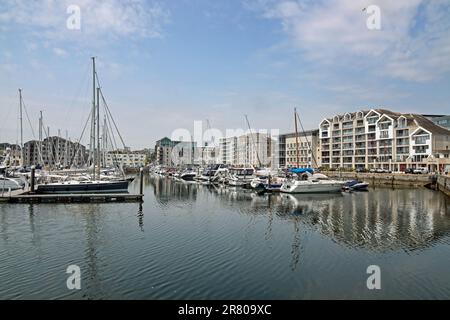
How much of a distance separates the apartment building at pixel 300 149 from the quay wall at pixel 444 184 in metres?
54.5

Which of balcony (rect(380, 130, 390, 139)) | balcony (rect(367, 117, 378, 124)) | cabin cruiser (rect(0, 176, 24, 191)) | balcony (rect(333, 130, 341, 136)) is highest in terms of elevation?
balcony (rect(367, 117, 378, 124))

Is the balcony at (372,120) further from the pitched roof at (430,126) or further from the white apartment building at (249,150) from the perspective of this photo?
the white apartment building at (249,150)

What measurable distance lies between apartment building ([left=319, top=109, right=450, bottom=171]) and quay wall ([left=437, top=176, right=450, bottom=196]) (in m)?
20.0

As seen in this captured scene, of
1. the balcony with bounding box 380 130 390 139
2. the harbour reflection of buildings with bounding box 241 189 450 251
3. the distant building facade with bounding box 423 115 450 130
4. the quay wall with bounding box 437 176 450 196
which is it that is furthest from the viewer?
the balcony with bounding box 380 130 390 139

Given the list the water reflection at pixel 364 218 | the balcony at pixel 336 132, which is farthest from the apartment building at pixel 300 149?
the water reflection at pixel 364 218

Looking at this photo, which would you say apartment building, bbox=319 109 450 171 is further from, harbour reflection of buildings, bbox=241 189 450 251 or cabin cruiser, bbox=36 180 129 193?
cabin cruiser, bbox=36 180 129 193

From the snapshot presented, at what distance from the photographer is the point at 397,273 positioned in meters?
15.7

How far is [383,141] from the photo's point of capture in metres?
93.7

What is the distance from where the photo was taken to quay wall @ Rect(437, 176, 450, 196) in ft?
164

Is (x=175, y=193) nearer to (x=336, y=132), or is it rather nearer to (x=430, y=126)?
(x=430, y=126)

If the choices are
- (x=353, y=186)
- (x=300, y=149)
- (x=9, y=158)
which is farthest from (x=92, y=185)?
→ (x=300, y=149)

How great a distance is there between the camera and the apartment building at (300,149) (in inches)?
4675

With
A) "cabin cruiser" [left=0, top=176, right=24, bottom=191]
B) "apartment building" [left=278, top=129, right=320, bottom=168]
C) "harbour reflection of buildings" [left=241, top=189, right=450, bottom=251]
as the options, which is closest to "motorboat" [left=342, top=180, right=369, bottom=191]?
"harbour reflection of buildings" [left=241, top=189, right=450, bottom=251]
